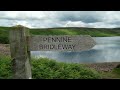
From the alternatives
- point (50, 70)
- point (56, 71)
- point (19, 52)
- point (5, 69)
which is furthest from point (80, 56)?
point (19, 52)

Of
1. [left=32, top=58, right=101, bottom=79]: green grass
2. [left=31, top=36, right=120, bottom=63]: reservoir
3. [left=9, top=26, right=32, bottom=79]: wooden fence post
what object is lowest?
[left=31, top=36, right=120, bottom=63]: reservoir

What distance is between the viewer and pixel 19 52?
670 cm

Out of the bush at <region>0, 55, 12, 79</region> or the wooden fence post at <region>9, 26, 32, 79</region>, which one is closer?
the wooden fence post at <region>9, 26, 32, 79</region>

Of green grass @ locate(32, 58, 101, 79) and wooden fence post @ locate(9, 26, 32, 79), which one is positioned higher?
wooden fence post @ locate(9, 26, 32, 79)

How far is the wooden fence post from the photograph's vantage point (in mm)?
6691

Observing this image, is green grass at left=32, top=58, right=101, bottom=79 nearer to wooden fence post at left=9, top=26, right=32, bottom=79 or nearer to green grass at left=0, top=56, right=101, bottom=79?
green grass at left=0, top=56, right=101, bottom=79

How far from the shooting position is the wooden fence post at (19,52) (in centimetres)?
669

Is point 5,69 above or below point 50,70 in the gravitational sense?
above

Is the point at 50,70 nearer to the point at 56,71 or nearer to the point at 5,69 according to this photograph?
the point at 56,71

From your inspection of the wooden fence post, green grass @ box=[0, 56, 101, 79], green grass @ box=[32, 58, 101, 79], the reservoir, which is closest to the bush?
green grass @ box=[0, 56, 101, 79]
